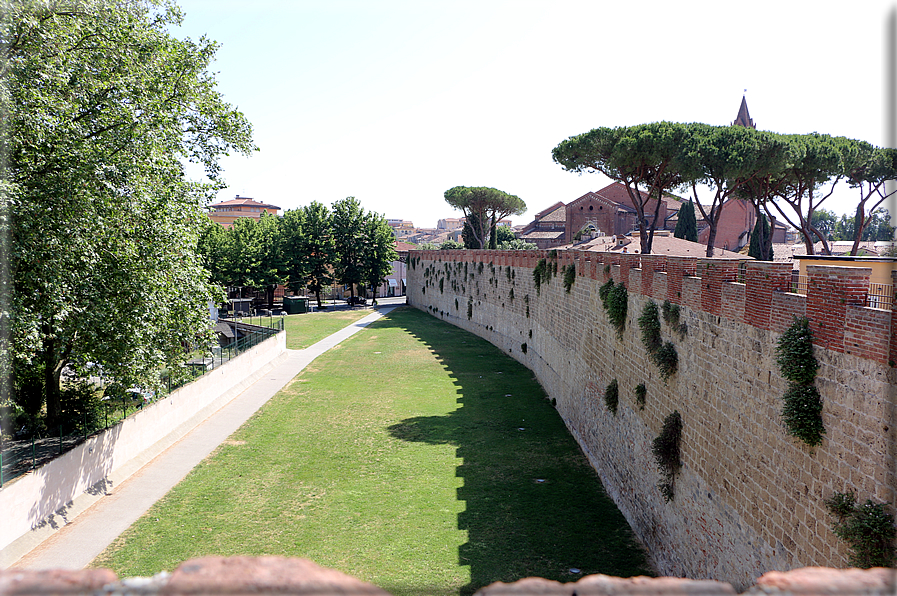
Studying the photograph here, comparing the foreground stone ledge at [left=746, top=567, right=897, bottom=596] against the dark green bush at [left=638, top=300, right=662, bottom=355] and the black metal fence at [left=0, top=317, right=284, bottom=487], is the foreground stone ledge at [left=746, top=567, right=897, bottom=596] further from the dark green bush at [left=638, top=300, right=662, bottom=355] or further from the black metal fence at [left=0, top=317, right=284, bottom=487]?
the black metal fence at [left=0, top=317, right=284, bottom=487]

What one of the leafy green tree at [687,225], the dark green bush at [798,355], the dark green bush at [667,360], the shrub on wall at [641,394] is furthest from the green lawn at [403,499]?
the leafy green tree at [687,225]

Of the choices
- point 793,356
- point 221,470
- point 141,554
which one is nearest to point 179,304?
point 221,470

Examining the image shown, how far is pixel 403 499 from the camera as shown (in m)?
13.7

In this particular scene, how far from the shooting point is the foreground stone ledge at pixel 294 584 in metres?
2.54

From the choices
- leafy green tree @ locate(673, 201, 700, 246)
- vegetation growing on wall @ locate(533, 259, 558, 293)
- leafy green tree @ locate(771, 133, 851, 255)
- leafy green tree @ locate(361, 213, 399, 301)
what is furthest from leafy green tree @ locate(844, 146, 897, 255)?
leafy green tree @ locate(361, 213, 399, 301)

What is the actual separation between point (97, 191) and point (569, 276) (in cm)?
A: 1383

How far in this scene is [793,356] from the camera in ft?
22.3

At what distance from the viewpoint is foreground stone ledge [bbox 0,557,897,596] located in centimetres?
254

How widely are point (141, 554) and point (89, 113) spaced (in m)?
9.46

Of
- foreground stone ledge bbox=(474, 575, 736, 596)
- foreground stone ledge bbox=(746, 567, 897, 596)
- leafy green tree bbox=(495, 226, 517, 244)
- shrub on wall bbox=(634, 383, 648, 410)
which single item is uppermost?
leafy green tree bbox=(495, 226, 517, 244)

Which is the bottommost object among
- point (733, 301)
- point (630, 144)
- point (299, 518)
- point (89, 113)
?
point (299, 518)

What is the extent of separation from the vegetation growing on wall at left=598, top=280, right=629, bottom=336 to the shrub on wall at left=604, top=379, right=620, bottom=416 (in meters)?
1.34

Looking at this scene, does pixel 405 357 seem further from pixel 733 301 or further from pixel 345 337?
pixel 733 301

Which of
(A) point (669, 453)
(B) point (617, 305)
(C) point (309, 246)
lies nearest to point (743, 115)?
(C) point (309, 246)
